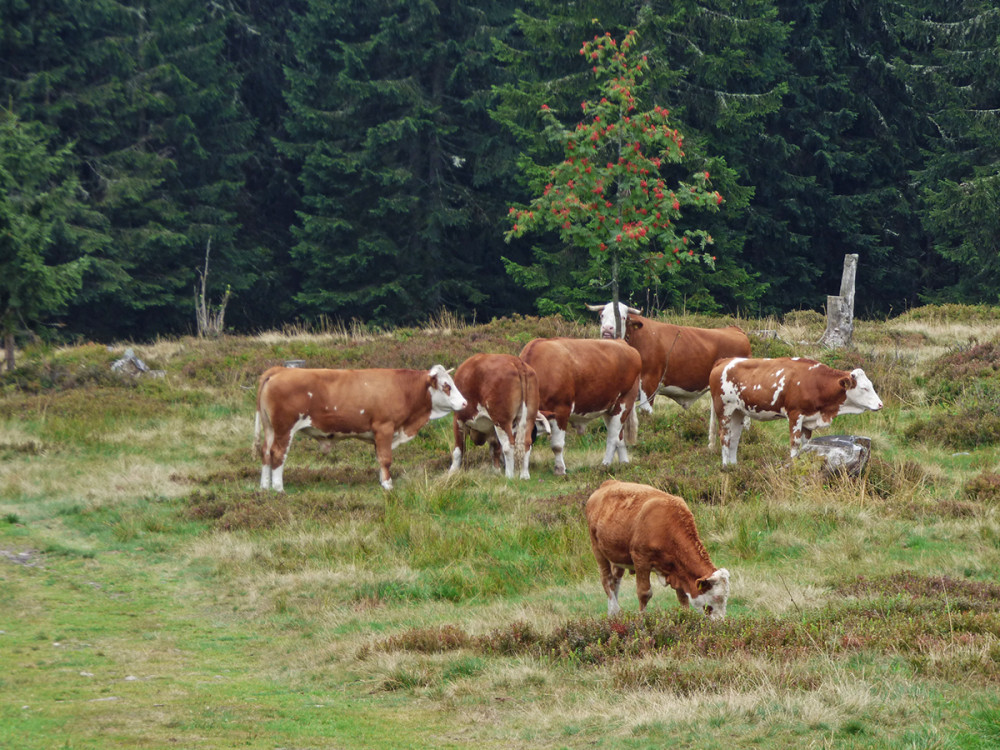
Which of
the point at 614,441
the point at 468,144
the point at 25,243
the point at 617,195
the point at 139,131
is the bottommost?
the point at 614,441

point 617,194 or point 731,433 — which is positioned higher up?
point 617,194

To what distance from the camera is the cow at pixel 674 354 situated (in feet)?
63.6

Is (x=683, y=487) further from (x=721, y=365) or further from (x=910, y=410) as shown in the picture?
(x=910, y=410)

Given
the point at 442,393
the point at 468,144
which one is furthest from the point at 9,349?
the point at 468,144

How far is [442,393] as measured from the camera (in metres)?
16.8

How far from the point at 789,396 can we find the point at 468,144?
30.5m

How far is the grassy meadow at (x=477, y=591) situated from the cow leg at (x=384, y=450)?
55 centimetres

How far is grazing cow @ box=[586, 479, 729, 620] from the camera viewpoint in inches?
359

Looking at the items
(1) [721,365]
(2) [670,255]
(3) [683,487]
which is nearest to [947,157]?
(2) [670,255]

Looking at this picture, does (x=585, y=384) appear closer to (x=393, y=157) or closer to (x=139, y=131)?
(x=393, y=157)

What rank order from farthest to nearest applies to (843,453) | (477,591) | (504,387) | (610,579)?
(504,387), (843,453), (477,591), (610,579)

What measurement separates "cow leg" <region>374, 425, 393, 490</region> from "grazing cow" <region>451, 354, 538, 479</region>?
987mm

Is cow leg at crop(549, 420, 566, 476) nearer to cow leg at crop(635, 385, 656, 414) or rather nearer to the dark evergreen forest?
cow leg at crop(635, 385, 656, 414)

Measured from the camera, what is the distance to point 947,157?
39.5 meters
